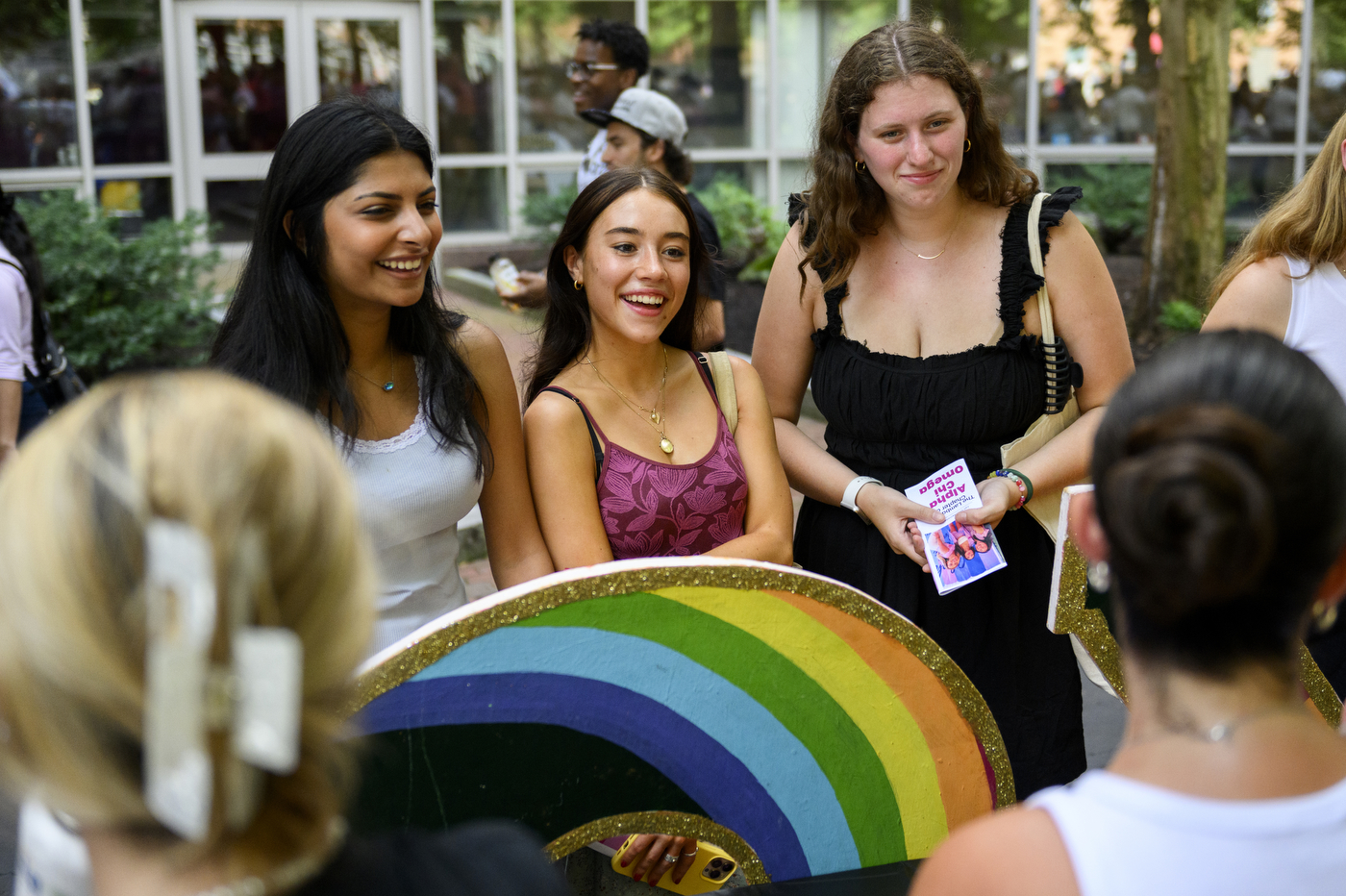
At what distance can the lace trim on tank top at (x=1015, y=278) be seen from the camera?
105 inches

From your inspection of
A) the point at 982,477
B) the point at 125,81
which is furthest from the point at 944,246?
the point at 125,81

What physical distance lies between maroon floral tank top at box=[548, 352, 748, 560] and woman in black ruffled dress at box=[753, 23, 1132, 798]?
28 cm

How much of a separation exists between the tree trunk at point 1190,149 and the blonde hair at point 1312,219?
6.48 metres

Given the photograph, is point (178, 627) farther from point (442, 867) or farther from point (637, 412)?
point (637, 412)

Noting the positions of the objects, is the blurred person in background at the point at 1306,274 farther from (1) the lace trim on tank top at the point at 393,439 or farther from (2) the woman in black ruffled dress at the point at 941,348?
(1) the lace trim on tank top at the point at 393,439

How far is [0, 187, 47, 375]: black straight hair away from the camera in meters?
4.23

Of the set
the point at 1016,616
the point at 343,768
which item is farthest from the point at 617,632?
the point at 1016,616

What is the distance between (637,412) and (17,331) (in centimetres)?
249

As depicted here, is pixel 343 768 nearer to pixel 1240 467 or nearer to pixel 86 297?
pixel 1240 467

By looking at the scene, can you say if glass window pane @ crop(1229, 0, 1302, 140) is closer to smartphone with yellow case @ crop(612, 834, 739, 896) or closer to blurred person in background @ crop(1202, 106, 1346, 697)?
blurred person in background @ crop(1202, 106, 1346, 697)

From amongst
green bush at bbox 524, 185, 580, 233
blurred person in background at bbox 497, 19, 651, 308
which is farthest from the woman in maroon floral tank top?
green bush at bbox 524, 185, 580, 233

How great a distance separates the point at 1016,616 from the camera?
275cm

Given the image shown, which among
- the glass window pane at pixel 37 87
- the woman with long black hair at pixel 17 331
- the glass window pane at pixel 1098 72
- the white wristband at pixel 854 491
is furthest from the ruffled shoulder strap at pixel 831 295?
the glass window pane at pixel 1098 72

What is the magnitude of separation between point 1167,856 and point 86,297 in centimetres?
772
